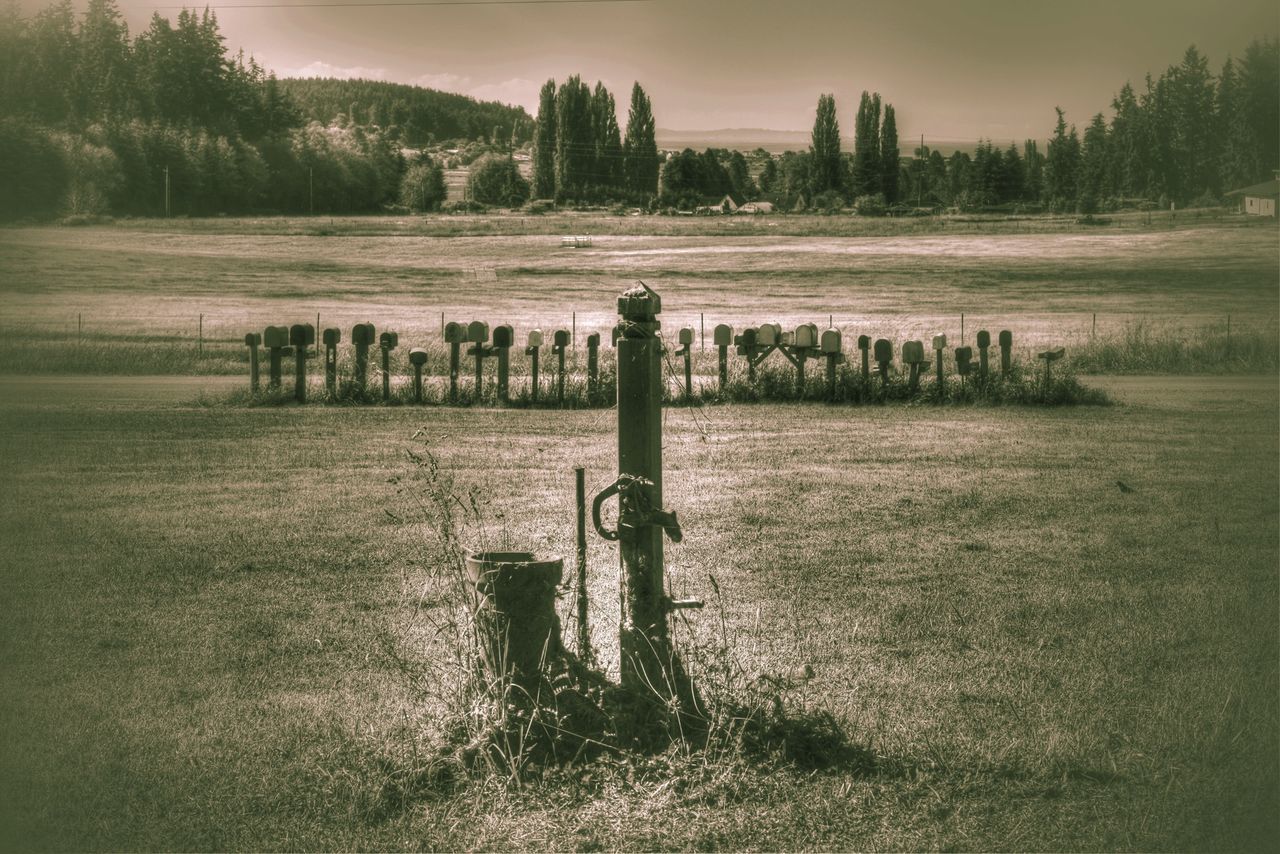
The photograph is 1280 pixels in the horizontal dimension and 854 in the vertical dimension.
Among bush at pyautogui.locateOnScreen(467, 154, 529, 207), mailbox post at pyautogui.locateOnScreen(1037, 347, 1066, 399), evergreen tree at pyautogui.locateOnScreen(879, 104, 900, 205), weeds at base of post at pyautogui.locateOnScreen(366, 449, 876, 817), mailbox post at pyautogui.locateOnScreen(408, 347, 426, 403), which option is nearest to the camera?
weeds at base of post at pyautogui.locateOnScreen(366, 449, 876, 817)

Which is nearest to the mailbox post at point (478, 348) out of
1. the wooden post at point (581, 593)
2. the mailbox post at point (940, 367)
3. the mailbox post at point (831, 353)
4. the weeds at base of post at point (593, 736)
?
the mailbox post at point (831, 353)

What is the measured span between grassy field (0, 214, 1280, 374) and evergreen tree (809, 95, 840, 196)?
3.94 feet

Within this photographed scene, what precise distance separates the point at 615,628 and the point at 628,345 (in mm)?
1786

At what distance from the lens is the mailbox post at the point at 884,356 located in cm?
1552

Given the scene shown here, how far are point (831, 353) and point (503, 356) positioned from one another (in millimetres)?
4419

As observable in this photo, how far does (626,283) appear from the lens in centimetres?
1712

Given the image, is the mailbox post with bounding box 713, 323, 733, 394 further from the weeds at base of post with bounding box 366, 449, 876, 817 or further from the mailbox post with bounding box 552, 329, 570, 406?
the weeds at base of post with bounding box 366, 449, 876, 817

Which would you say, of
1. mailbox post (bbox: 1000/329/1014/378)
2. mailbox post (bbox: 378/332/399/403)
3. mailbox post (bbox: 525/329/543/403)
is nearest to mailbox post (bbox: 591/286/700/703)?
mailbox post (bbox: 525/329/543/403)

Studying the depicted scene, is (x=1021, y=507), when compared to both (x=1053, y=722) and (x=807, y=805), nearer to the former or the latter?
(x=1053, y=722)

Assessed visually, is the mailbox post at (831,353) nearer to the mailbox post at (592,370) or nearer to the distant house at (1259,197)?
the mailbox post at (592,370)

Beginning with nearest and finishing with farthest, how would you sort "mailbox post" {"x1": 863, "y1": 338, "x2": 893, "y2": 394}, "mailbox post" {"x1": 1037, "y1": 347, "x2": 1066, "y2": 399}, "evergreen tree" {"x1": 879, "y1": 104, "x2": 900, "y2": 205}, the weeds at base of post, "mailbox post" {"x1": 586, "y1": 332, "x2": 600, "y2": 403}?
1. the weeds at base of post
2. "evergreen tree" {"x1": 879, "y1": 104, "x2": 900, "y2": 205}
3. "mailbox post" {"x1": 1037, "y1": 347, "x2": 1066, "y2": 399}
4. "mailbox post" {"x1": 586, "y1": 332, "x2": 600, "y2": 403}
5. "mailbox post" {"x1": 863, "y1": 338, "x2": 893, "y2": 394}

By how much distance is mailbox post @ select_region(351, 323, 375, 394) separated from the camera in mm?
15547

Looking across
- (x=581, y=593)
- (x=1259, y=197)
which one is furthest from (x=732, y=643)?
(x=1259, y=197)

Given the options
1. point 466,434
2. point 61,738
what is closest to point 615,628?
point 61,738
